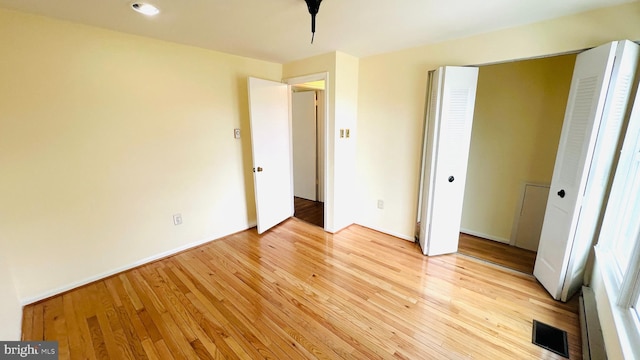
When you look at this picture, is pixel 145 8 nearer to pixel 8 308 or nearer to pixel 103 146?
pixel 103 146

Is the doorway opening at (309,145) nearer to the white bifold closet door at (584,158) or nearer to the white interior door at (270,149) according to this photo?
the white interior door at (270,149)

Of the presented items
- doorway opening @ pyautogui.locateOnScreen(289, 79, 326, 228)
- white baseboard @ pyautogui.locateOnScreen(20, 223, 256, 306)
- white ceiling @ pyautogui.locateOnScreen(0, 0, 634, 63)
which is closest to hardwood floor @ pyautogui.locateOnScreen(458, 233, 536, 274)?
doorway opening @ pyautogui.locateOnScreen(289, 79, 326, 228)

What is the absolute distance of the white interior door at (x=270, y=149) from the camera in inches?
117

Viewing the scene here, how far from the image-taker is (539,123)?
8.82 ft

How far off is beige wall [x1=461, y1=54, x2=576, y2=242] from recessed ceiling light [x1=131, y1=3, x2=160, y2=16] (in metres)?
3.35

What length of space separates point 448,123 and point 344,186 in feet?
4.73

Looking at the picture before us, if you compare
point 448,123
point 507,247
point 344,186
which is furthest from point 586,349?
point 344,186

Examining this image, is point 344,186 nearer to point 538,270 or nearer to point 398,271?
point 398,271

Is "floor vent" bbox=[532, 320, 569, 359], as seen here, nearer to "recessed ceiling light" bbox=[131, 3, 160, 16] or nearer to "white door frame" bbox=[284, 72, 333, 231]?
"white door frame" bbox=[284, 72, 333, 231]

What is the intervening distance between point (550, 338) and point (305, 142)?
390 cm

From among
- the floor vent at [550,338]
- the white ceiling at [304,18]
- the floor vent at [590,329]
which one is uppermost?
the white ceiling at [304,18]

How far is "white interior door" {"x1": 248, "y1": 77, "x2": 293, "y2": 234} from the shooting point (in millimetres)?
2979

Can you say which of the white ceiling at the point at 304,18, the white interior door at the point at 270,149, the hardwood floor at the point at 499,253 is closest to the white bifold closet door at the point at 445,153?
the hardwood floor at the point at 499,253

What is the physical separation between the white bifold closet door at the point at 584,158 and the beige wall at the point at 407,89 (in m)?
0.23
